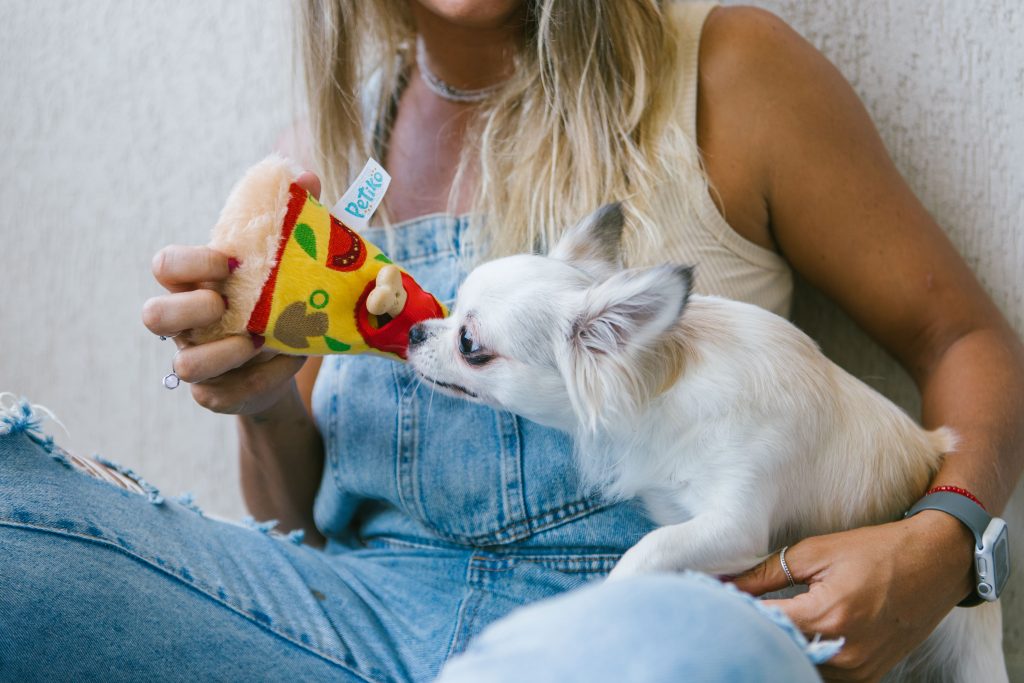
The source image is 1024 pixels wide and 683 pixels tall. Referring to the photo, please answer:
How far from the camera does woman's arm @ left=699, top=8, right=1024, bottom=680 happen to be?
111 cm

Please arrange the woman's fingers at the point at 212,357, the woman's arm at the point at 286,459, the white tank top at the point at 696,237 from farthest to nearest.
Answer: the woman's arm at the point at 286,459 → the white tank top at the point at 696,237 → the woman's fingers at the point at 212,357

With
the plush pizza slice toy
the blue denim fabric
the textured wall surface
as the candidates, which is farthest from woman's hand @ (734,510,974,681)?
the textured wall surface

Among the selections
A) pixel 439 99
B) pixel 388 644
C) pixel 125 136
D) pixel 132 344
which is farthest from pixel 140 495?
pixel 125 136

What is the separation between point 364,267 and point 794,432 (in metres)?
0.48

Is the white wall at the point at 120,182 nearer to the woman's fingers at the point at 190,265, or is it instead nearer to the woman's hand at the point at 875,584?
the woman's fingers at the point at 190,265

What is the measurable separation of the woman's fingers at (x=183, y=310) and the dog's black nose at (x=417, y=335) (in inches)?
→ 8.0

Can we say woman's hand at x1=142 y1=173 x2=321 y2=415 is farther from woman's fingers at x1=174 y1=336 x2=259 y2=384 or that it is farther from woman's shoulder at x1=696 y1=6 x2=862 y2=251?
woman's shoulder at x1=696 y1=6 x2=862 y2=251

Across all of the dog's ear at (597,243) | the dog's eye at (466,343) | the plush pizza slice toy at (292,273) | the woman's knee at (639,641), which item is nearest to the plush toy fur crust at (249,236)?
the plush pizza slice toy at (292,273)

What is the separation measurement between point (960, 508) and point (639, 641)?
21.3 inches

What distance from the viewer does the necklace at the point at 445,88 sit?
4.53 feet

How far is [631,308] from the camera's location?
3.04 feet

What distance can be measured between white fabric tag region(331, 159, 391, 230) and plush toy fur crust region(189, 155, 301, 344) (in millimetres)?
92

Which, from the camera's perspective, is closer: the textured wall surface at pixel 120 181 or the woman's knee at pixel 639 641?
the woman's knee at pixel 639 641

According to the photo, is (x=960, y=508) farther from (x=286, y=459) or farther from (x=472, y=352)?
(x=286, y=459)
